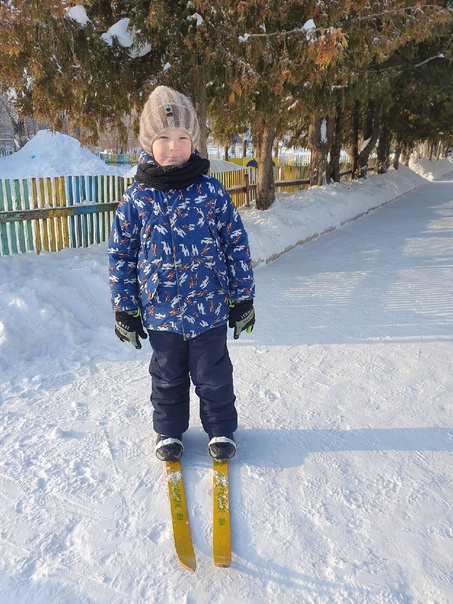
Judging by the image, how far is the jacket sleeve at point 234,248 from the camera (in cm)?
215

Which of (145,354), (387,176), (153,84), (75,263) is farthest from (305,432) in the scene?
(387,176)

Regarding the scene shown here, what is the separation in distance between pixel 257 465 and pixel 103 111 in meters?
5.90

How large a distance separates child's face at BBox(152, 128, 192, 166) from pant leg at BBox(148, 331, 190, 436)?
813 mm

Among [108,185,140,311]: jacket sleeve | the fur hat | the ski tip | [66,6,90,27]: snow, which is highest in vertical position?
[66,6,90,27]: snow

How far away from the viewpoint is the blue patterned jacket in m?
2.06

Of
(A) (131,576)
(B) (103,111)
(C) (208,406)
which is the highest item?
(B) (103,111)

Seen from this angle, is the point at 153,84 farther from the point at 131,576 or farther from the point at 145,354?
the point at 131,576

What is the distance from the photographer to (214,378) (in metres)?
2.23

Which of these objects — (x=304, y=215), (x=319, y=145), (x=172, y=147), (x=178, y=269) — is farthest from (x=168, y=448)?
(x=319, y=145)

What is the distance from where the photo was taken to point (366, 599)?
1.56m

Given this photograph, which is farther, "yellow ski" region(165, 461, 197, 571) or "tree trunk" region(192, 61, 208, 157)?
"tree trunk" region(192, 61, 208, 157)

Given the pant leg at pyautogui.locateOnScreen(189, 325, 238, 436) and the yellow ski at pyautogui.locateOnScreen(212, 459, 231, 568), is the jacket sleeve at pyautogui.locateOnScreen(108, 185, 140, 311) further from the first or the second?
the yellow ski at pyautogui.locateOnScreen(212, 459, 231, 568)

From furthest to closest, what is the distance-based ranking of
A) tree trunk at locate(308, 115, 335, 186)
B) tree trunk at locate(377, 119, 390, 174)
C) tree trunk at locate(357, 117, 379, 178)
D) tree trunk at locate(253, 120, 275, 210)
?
tree trunk at locate(377, 119, 390, 174) < tree trunk at locate(357, 117, 379, 178) < tree trunk at locate(308, 115, 335, 186) < tree trunk at locate(253, 120, 275, 210)

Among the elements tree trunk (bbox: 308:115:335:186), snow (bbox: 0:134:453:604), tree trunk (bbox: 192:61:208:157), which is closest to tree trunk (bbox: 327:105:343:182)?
tree trunk (bbox: 308:115:335:186)
